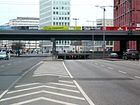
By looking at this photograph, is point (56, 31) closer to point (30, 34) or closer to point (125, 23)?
point (30, 34)

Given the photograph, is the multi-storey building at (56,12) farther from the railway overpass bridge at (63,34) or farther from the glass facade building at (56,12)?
the railway overpass bridge at (63,34)

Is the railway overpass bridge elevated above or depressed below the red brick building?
below

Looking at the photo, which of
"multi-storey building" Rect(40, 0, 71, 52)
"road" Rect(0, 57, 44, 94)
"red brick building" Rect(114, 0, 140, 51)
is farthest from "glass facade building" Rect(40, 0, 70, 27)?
"road" Rect(0, 57, 44, 94)

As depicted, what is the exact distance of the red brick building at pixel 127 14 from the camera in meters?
128

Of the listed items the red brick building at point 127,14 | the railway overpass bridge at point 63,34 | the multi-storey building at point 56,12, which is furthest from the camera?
the multi-storey building at point 56,12

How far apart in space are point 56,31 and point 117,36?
1527 cm

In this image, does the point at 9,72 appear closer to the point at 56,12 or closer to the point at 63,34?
the point at 63,34

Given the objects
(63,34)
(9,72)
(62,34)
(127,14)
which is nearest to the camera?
(9,72)

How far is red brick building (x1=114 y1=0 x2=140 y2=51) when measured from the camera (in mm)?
127581

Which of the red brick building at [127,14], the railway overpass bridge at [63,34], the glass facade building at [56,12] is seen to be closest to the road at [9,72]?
the railway overpass bridge at [63,34]

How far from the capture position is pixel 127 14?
137 meters

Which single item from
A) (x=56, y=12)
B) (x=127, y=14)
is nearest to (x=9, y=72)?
(x=127, y=14)

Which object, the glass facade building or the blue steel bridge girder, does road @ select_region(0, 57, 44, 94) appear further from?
the glass facade building

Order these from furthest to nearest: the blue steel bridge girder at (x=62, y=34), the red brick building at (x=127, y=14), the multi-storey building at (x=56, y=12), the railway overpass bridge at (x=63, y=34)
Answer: the multi-storey building at (x=56, y=12), the red brick building at (x=127, y=14), the blue steel bridge girder at (x=62, y=34), the railway overpass bridge at (x=63, y=34)
